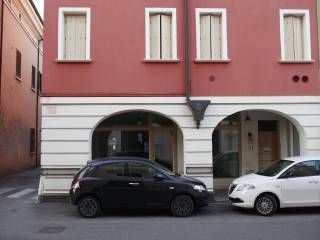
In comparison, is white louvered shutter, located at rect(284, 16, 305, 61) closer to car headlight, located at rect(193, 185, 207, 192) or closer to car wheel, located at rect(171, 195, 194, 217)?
car headlight, located at rect(193, 185, 207, 192)

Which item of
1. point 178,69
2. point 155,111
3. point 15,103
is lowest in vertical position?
point 155,111

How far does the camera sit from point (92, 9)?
1538cm

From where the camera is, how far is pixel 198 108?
14.8m

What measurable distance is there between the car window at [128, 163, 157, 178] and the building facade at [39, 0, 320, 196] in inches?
112

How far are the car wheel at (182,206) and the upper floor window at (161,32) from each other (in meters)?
5.31

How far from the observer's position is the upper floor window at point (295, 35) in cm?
1576

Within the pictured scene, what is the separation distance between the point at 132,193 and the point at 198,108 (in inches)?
160

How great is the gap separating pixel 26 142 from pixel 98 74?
44.1 feet

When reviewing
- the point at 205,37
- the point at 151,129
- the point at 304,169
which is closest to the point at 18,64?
the point at 151,129

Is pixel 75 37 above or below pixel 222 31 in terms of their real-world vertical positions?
below

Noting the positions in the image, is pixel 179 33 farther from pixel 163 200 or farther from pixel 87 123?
pixel 163 200

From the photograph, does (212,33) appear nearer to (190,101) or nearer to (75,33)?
(190,101)

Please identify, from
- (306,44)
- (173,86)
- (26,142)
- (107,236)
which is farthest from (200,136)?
(26,142)

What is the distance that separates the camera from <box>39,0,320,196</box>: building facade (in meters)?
15.0
